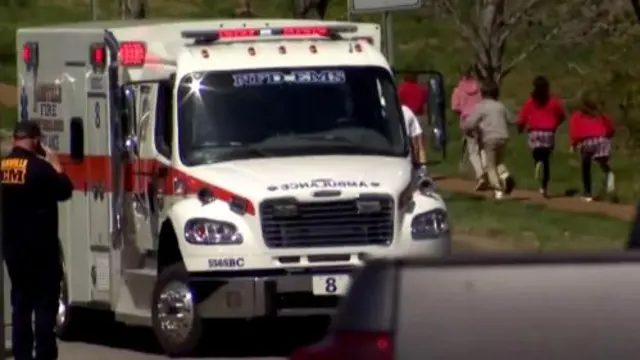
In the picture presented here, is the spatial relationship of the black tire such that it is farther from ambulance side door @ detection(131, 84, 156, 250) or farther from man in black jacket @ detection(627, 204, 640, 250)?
man in black jacket @ detection(627, 204, 640, 250)

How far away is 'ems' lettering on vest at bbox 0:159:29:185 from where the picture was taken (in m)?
13.5

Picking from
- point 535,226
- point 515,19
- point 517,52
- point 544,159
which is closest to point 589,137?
point 544,159

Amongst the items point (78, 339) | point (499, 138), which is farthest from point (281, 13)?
point (78, 339)

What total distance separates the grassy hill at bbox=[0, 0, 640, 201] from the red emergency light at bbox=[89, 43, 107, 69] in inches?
555

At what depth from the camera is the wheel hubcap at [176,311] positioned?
14383mm

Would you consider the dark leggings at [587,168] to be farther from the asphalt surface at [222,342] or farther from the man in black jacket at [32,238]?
the man in black jacket at [32,238]

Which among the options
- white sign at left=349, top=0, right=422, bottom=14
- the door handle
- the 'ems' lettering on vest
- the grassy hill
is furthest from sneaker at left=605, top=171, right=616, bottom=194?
the 'ems' lettering on vest

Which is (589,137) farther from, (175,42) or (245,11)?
(175,42)

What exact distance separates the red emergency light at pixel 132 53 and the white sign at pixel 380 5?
3662mm

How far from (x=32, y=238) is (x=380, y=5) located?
597 centimetres

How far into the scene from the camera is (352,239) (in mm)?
14383

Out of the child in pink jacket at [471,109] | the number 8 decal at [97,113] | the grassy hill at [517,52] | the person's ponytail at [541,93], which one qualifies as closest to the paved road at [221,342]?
the number 8 decal at [97,113]

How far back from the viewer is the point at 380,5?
1833cm

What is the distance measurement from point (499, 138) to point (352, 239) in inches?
464
